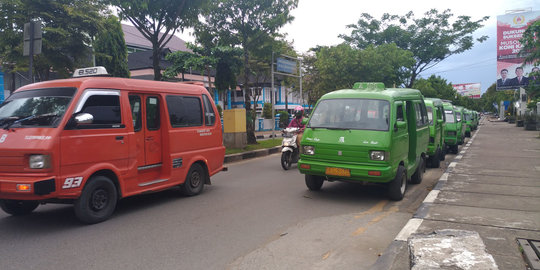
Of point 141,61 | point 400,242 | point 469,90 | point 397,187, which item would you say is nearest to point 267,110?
point 141,61

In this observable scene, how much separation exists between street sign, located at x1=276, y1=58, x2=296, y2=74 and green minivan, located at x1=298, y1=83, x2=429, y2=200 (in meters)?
11.0

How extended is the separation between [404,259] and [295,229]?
69.5 inches

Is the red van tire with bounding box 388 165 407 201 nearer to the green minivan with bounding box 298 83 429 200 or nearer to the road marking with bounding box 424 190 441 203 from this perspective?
the green minivan with bounding box 298 83 429 200

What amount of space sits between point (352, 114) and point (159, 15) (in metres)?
7.11

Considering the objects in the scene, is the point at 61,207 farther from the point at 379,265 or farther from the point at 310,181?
the point at 379,265

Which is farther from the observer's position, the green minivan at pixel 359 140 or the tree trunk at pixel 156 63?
the tree trunk at pixel 156 63

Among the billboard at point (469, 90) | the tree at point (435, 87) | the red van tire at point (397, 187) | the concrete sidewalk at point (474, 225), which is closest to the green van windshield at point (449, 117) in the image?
the concrete sidewalk at point (474, 225)

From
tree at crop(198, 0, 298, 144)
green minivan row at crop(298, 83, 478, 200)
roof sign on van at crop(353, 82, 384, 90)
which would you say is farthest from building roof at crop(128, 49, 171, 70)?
green minivan row at crop(298, 83, 478, 200)

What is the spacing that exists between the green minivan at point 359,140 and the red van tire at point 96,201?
11.1 feet

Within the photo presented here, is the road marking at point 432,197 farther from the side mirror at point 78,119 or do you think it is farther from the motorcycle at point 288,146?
the side mirror at point 78,119

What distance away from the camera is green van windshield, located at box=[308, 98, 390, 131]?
7.29 metres

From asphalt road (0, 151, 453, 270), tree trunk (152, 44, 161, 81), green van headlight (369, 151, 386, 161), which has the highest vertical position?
tree trunk (152, 44, 161, 81)

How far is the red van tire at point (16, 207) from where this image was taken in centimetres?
600

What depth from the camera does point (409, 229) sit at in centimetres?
505
